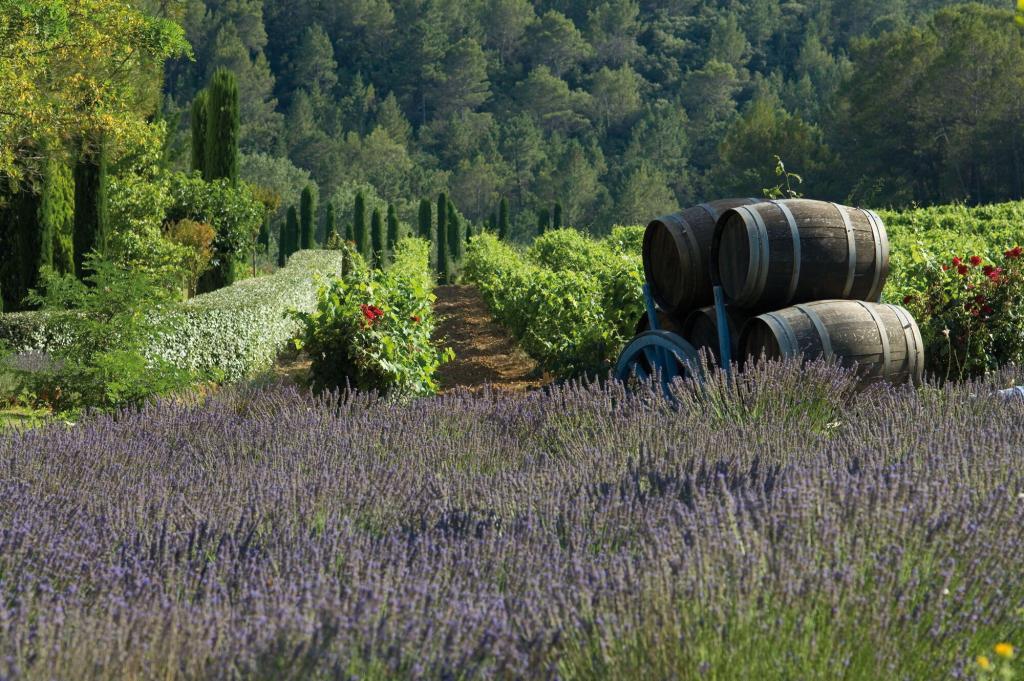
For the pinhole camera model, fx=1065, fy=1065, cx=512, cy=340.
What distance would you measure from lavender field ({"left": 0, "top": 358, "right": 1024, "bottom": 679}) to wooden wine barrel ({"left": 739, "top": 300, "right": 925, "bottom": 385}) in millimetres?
1106

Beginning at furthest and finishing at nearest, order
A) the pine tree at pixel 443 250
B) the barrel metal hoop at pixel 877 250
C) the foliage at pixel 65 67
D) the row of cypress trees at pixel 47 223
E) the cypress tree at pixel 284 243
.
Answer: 1. the cypress tree at pixel 284 243
2. the pine tree at pixel 443 250
3. the row of cypress trees at pixel 47 223
4. the foliage at pixel 65 67
5. the barrel metal hoop at pixel 877 250

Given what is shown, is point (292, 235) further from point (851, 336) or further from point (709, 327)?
point (851, 336)

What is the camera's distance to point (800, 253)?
18.8ft

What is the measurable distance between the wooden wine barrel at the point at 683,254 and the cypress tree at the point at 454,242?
35.6 meters

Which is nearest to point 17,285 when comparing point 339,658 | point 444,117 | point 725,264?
point 725,264

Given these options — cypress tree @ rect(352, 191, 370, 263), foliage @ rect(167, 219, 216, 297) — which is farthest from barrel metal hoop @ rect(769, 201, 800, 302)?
cypress tree @ rect(352, 191, 370, 263)

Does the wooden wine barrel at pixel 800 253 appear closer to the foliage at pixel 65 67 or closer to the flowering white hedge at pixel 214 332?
the flowering white hedge at pixel 214 332

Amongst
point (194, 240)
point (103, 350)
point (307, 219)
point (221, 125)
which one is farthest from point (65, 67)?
point (307, 219)

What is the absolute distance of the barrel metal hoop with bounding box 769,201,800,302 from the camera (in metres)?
5.71

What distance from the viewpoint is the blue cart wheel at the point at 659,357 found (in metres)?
6.07

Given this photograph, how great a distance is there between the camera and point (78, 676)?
190cm

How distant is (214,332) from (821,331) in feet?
26.0

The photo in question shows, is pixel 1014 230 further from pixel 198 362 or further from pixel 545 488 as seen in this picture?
pixel 545 488

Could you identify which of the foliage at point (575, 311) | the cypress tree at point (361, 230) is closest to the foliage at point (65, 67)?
the foliage at point (575, 311)
